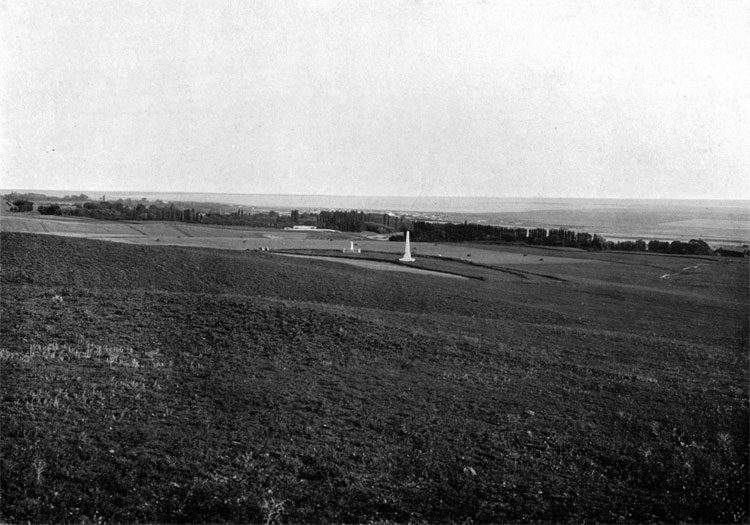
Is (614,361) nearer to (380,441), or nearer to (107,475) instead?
(380,441)

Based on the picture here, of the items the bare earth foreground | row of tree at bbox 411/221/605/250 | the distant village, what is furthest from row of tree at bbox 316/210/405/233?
the bare earth foreground

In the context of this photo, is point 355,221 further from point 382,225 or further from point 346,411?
point 346,411

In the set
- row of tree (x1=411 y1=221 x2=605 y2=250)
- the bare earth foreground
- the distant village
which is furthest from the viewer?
row of tree (x1=411 y1=221 x2=605 y2=250)

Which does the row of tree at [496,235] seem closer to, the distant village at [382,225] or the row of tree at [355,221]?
the distant village at [382,225]

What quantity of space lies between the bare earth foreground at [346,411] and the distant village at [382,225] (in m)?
41.6

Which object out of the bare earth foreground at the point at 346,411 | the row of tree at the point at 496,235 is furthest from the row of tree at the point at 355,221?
the bare earth foreground at the point at 346,411

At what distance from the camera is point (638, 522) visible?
6.91 meters

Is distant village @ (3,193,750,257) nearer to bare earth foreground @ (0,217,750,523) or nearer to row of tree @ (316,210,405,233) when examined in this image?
row of tree @ (316,210,405,233)

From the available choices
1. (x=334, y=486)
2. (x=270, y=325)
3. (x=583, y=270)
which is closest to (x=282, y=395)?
(x=334, y=486)

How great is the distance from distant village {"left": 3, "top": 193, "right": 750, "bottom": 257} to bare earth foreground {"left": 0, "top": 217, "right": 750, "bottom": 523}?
41589mm

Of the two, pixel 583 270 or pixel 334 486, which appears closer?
pixel 334 486

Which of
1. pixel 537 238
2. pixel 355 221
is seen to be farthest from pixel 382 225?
pixel 537 238

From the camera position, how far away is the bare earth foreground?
6918mm

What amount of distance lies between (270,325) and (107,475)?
10118 millimetres
